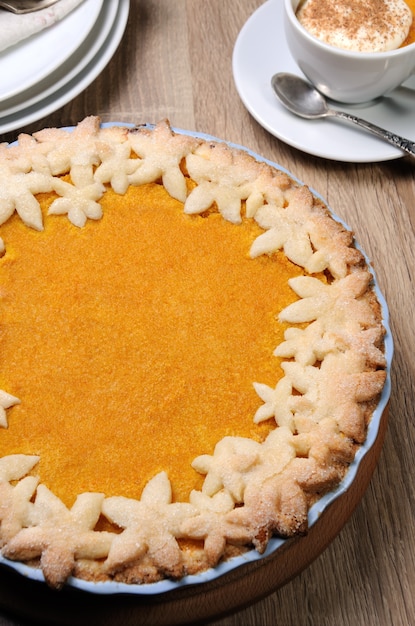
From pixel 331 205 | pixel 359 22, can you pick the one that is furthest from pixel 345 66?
pixel 331 205

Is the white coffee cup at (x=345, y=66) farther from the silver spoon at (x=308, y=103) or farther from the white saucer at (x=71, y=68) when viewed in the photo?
the white saucer at (x=71, y=68)

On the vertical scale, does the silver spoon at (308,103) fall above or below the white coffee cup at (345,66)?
below

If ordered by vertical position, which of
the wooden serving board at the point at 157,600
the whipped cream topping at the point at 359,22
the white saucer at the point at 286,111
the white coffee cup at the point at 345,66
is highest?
the whipped cream topping at the point at 359,22

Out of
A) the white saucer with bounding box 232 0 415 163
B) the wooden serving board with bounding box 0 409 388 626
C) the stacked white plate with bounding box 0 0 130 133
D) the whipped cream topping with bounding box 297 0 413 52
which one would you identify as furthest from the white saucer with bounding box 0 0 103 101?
the wooden serving board with bounding box 0 409 388 626

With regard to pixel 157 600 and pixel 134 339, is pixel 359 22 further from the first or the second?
pixel 157 600

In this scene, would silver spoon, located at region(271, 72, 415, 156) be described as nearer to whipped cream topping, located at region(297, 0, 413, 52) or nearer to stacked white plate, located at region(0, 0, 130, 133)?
whipped cream topping, located at region(297, 0, 413, 52)

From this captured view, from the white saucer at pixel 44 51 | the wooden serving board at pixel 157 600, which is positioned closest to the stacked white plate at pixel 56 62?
the white saucer at pixel 44 51

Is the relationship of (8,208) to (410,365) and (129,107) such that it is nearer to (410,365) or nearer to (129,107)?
(129,107)
